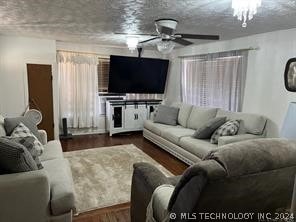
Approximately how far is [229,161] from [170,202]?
0.46 metres

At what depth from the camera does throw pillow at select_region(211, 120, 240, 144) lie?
345 cm

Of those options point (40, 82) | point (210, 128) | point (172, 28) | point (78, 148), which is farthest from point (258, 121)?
point (40, 82)

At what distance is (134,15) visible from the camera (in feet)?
8.54

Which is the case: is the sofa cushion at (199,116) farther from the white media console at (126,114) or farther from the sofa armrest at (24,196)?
the sofa armrest at (24,196)

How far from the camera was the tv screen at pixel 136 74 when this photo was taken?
536cm

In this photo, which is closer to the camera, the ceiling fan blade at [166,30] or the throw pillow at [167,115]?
the ceiling fan blade at [166,30]

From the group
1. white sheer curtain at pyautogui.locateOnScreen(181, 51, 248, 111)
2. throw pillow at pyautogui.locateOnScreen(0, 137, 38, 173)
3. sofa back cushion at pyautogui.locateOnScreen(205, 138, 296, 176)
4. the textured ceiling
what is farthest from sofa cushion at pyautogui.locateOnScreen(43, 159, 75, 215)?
white sheer curtain at pyautogui.locateOnScreen(181, 51, 248, 111)

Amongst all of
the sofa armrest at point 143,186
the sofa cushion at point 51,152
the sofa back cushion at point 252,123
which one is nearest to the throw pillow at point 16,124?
the sofa cushion at point 51,152

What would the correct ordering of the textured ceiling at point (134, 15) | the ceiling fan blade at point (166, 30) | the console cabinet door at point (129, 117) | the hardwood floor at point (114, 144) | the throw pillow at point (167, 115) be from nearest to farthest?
the textured ceiling at point (134, 15)
the hardwood floor at point (114, 144)
the ceiling fan blade at point (166, 30)
the throw pillow at point (167, 115)
the console cabinet door at point (129, 117)

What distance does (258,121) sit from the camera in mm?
3557

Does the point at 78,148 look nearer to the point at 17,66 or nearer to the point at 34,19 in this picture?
the point at 17,66

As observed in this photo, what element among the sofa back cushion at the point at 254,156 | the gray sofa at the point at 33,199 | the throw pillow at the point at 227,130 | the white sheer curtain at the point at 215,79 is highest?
the white sheer curtain at the point at 215,79

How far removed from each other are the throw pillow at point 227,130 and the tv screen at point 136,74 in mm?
2702

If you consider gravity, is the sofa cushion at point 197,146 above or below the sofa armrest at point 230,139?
below
